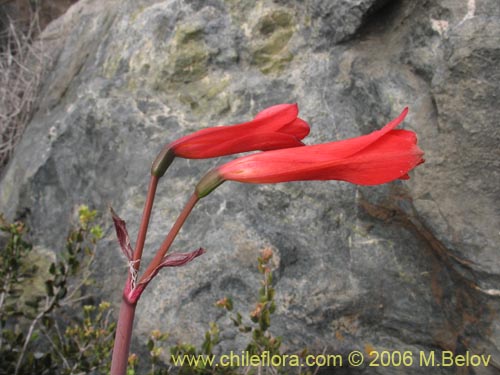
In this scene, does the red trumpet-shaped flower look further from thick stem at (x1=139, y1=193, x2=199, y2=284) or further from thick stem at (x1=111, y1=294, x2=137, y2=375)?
thick stem at (x1=111, y1=294, x2=137, y2=375)

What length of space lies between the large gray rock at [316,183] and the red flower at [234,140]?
2.02 ft

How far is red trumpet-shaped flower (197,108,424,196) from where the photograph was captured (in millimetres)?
614

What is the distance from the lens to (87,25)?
234 cm

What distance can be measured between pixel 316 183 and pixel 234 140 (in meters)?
0.75

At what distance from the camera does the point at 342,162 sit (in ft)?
2.06

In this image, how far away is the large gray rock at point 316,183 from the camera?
1189 millimetres

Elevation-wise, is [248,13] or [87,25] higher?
[87,25]

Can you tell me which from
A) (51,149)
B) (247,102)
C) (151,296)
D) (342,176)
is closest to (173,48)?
(247,102)

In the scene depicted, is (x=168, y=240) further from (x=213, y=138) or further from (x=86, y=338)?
(x=86, y=338)

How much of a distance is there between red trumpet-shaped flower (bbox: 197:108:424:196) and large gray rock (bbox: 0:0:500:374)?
2.08ft

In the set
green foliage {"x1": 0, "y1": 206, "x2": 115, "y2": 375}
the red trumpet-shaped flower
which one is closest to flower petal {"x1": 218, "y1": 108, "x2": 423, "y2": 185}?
the red trumpet-shaped flower

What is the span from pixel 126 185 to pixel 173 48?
451mm

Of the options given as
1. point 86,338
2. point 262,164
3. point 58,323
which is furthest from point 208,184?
point 58,323

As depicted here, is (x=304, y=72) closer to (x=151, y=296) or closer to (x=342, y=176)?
(x=151, y=296)
